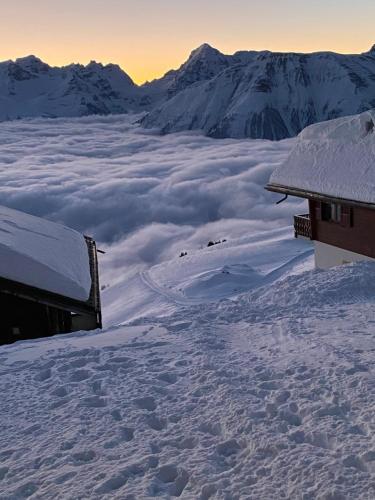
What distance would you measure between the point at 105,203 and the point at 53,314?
465 feet

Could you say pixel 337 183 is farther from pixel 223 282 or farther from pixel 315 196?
pixel 223 282

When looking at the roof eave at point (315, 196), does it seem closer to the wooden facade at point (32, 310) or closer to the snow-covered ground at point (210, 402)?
the snow-covered ground at point (210, 402)

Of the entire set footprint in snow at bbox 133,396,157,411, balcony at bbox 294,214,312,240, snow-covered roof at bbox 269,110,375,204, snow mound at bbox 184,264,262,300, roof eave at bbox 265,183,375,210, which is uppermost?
snow-covered roof at bbox 269,110,375,204

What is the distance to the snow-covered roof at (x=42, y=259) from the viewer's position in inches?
525

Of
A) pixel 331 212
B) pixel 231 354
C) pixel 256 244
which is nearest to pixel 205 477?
pixel 231 354

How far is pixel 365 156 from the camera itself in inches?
689

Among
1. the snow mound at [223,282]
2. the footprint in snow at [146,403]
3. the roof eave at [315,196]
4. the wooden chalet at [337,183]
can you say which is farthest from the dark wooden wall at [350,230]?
the footprint in snow at [146,403]

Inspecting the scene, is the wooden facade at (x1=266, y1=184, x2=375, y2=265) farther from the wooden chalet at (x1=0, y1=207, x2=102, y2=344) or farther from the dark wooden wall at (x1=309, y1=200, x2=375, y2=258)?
the wooden chalet at (x1=0, y1=207, x2=102, y2=344)

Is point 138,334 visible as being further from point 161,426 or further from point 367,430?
point 367,430

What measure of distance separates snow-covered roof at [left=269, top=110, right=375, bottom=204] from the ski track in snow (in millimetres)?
7868

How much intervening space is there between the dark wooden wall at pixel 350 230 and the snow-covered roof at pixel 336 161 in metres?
1.01

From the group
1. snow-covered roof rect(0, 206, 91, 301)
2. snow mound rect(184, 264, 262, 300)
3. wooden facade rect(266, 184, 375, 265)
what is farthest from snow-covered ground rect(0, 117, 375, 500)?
snow mound rect(184, 264, 262, 300)

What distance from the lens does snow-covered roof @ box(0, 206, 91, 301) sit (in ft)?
43.8

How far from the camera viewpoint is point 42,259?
46.1 ft
